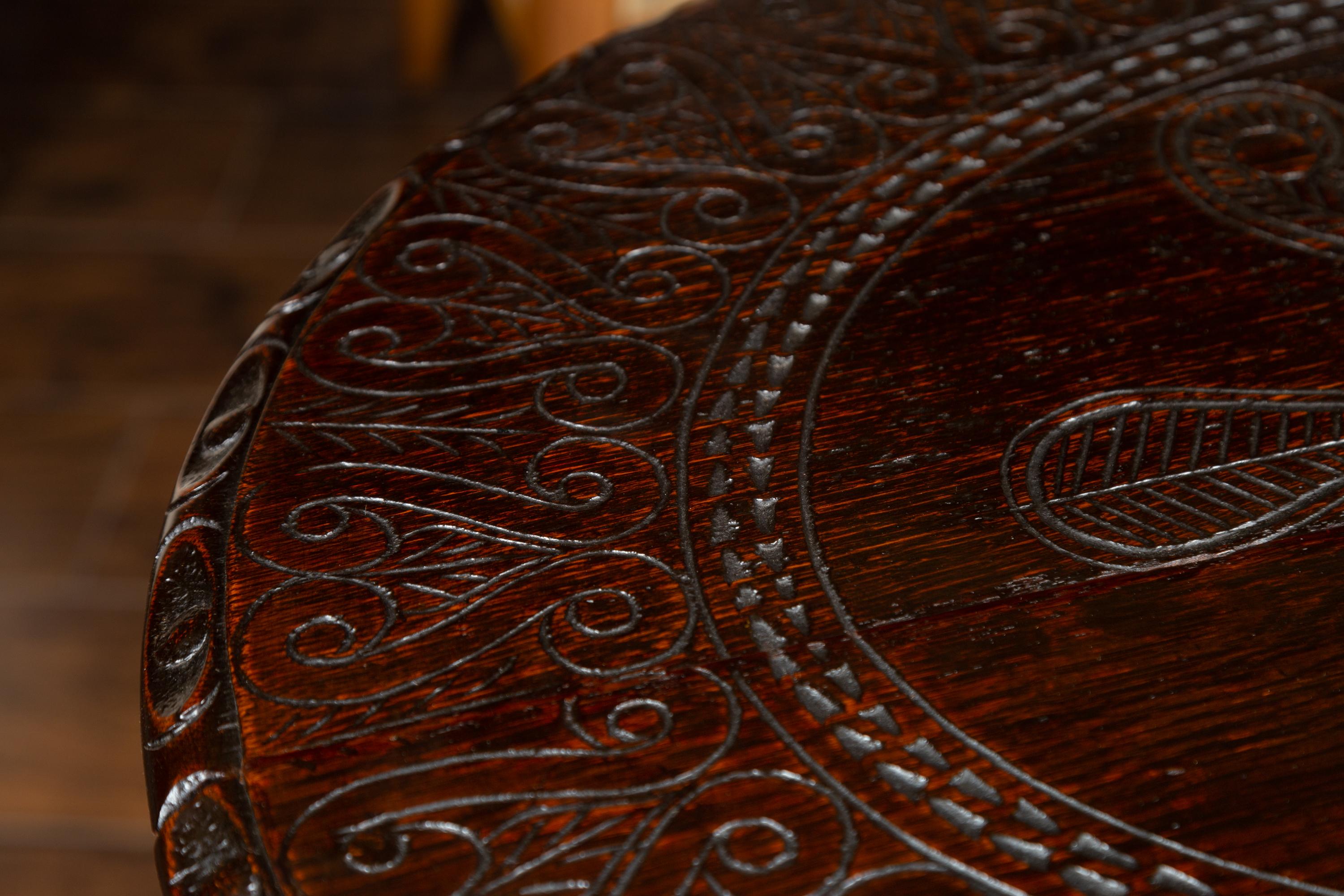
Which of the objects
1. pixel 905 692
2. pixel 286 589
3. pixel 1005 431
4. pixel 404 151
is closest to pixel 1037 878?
pixel 905 692

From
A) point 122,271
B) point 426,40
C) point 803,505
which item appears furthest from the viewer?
point 426,40

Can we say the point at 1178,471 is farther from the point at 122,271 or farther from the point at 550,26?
the point at 122,271

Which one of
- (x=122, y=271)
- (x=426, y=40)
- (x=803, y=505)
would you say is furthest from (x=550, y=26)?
(x=803, y=505)

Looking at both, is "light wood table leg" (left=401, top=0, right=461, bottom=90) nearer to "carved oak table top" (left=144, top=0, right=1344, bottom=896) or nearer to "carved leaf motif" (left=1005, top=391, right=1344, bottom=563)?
"carved oak table top" (left=144, top=0, right=1344, bottom=896)

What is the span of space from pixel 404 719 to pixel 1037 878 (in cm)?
25

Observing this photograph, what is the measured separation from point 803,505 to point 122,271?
56.1 inches

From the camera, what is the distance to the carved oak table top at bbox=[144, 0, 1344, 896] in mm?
494

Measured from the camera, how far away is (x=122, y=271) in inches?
68.4

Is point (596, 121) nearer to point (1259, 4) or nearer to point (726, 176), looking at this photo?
point (726, 176)

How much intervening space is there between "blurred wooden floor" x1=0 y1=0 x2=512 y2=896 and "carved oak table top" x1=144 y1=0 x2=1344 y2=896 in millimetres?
797

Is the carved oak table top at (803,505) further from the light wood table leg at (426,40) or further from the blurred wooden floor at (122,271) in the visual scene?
the light wood table leg at (426,40)

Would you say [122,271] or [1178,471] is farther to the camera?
[122,271]

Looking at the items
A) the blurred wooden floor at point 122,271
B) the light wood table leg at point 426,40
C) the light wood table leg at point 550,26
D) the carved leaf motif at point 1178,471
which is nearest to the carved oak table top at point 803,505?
the carved leaf motif at point 1178,471

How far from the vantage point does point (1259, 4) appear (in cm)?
85
